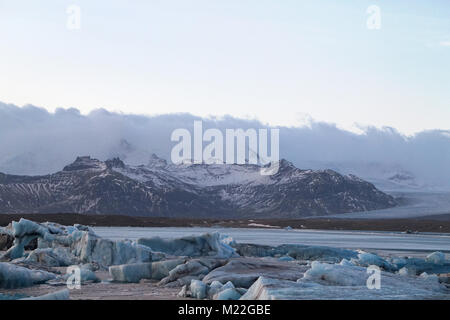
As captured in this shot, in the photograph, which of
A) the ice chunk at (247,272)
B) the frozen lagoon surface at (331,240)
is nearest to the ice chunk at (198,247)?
the ice chunk at (247,272)

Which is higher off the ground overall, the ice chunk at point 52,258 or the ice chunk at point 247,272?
the ice chunk at point 247,272

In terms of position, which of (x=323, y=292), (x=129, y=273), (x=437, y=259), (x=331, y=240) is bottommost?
(x=331, y=240)

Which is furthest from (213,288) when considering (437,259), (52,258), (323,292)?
(437,259)

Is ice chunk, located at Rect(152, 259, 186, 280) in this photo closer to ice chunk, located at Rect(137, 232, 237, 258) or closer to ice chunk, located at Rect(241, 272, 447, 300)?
ice chunk, located at Rect(137, 232, 237, 258)

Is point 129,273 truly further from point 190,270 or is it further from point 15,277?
point 15,277

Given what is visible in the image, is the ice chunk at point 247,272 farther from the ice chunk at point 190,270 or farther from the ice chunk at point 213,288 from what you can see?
the ice chunk at point 213,288

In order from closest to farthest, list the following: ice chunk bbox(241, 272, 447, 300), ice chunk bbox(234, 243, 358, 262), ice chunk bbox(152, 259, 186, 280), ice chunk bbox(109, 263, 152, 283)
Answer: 1. ice chunk bbox(241, 272, 447, 300)
2. ice chunk bbox(109, 263, 152, 283)
3. ice chunk bbox(152, 259, 186, 280)
4. ice chunk bbox(234, 243, 358, 262)

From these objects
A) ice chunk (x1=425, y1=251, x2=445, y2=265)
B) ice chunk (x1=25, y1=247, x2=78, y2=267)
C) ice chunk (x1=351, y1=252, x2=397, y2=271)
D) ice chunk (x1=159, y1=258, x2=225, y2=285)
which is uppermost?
ice chunk (x1=159, y1=258, x2=225, y2=285)

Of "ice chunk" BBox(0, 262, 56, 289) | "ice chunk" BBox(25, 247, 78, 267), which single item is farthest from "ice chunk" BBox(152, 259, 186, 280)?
"ice chunk" BBox(25, 247, 78, 267)

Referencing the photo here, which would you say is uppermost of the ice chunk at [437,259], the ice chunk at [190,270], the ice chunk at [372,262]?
the ice chunk at [190,270]

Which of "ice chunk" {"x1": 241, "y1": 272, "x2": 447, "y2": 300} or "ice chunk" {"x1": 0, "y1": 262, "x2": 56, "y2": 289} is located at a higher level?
"ice chunk" {"x1": 241, "y1": 272, "x2": 447, "y2": 300}

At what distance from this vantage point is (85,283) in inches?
822
